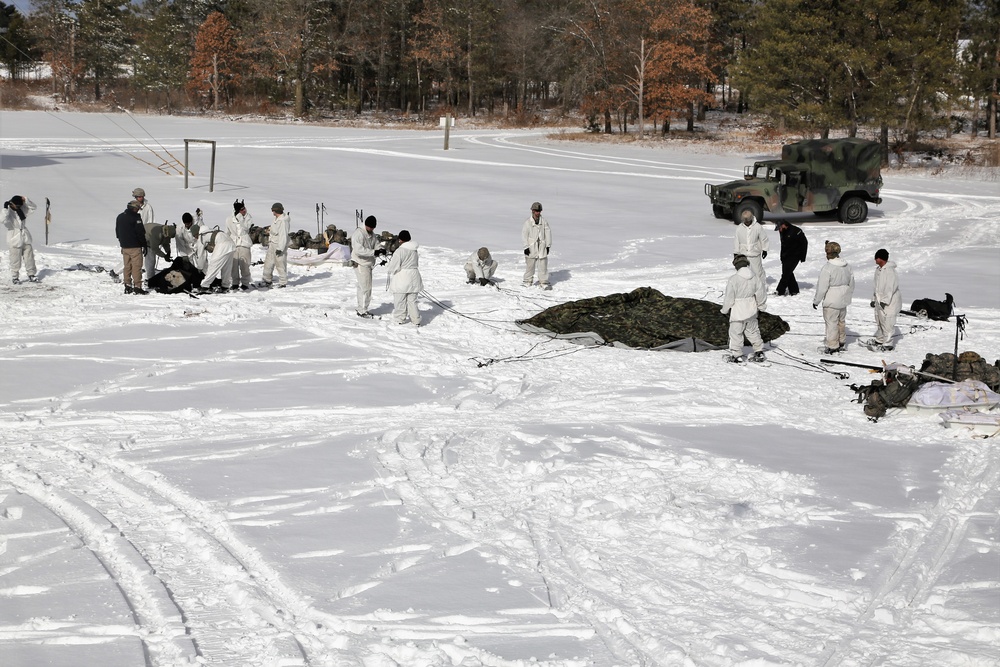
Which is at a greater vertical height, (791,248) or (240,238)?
(791,248)

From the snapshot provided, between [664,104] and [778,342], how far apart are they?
40215mm

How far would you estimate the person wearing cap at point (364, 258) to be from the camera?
1318 centimetres

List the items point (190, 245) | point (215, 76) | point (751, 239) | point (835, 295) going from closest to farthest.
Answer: point (835, 295) → point (751, 239) → point (190, 245) → point (215, 76)

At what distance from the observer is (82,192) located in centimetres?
2373

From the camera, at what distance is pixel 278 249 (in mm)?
15094

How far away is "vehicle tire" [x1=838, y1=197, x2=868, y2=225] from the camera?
22750 mm

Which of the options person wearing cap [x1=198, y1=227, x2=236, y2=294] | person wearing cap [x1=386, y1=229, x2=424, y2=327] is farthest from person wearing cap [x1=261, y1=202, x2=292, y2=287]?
person wearing cap [x1=386, y1=229, x2=424, y2=327]

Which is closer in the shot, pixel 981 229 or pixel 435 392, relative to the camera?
pixel 435 392

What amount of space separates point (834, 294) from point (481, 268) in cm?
580

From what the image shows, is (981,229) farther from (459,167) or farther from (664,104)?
(664,104)

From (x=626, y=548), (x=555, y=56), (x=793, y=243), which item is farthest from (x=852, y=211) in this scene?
(x=555, y=56)

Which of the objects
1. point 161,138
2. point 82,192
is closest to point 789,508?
point 82,192

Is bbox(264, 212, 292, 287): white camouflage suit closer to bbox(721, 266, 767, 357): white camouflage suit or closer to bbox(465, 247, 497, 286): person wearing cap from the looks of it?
bbox(465, 247, 497, 286): person wearing cap

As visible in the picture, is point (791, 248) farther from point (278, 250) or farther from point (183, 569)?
point (183, 569)
